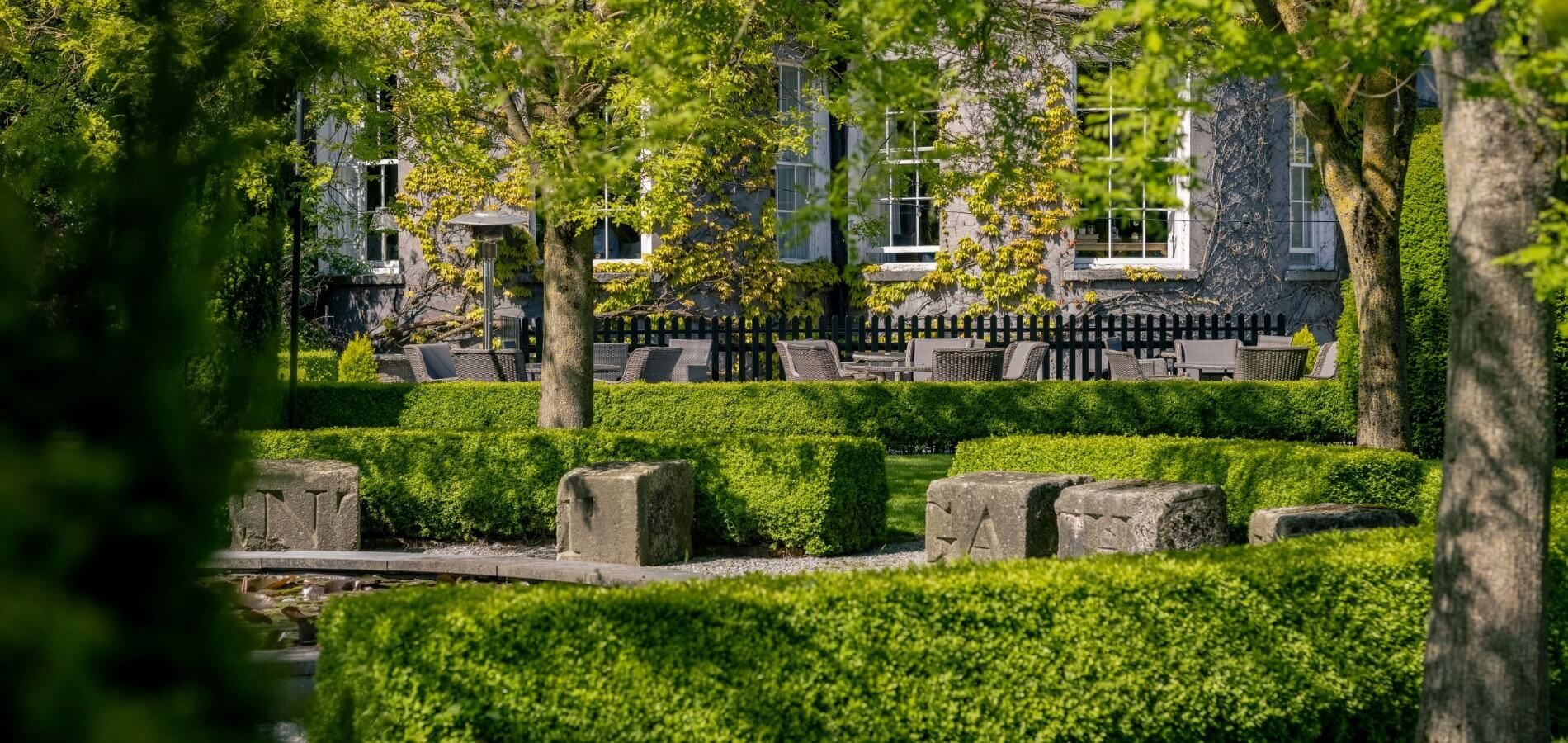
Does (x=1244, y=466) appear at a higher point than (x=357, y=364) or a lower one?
lower

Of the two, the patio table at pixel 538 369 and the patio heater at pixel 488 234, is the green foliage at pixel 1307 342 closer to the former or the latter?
the patio table at pixel 538 369

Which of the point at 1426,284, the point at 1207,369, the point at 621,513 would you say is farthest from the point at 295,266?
the point at 1207,369

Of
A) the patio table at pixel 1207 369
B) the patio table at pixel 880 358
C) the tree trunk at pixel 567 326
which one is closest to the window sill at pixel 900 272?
the patio table at pixel 880 358

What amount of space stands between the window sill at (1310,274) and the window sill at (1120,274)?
128 cm

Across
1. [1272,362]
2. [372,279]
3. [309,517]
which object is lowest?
[309,517]

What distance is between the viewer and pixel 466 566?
726 centimetres

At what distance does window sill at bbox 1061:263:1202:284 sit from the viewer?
19047 mm

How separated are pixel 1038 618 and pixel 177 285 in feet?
12.5

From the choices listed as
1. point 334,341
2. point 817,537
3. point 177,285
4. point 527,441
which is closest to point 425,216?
point 334,341

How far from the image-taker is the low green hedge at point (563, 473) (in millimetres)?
9086

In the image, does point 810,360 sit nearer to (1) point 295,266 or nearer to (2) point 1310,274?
(1) point 295,266

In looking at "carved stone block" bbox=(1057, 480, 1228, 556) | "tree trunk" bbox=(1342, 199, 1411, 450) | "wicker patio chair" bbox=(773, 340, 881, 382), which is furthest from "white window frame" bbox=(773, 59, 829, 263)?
"carved stone block" bbox=(1057, 480, 1228, 556)

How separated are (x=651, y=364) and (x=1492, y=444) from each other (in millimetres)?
11899

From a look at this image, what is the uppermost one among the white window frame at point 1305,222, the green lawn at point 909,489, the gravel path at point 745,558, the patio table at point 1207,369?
the white window frame at point 1305,222
